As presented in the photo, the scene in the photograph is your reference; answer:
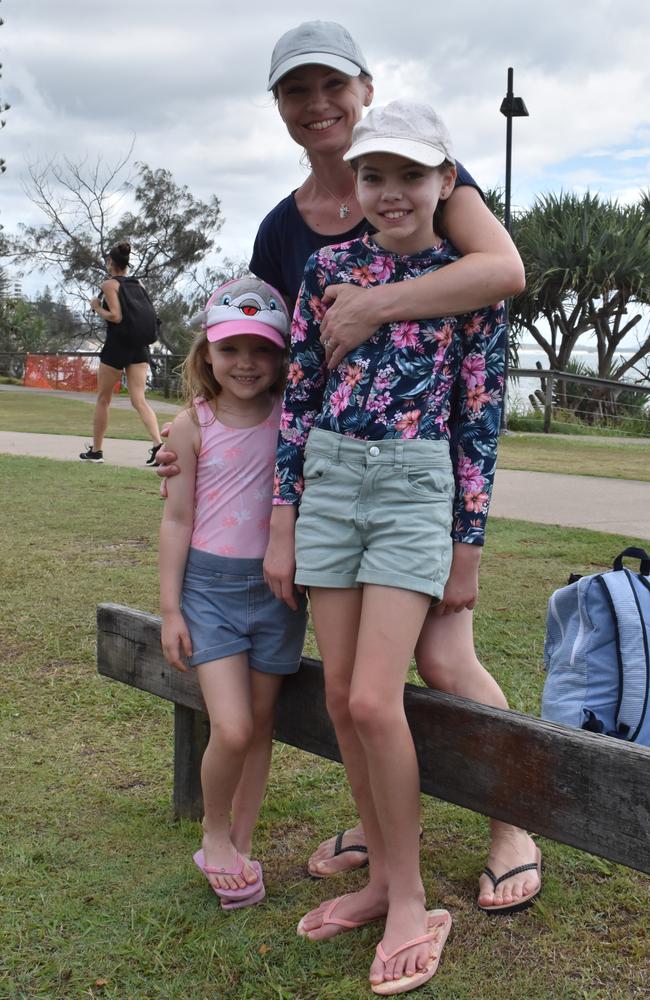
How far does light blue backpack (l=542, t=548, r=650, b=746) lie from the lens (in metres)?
2.26

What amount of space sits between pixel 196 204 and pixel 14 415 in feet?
76.5

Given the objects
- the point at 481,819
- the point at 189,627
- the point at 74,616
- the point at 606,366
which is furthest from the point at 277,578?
the point at 606,366

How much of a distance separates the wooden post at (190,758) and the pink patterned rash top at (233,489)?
1.92 feet

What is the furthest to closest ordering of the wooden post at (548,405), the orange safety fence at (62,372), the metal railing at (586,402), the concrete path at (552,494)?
the orange safety fence at (62,372) → the metal railing at (586,402) → the wooden post at (548,405) → the concrete path at (552,494)

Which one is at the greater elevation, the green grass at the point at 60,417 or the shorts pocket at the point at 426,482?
the shorts pocket at the point at 426,482

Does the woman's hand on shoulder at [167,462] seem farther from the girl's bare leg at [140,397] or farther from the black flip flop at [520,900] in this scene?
the girl's bare leg at [140,397]

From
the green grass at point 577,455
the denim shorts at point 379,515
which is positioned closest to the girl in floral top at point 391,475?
the denim shorts at point 379,515

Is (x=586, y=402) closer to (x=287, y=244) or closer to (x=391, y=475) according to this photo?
(x=287, y=244)

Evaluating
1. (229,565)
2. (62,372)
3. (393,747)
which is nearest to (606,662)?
(393,747)

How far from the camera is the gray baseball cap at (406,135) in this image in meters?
2.06

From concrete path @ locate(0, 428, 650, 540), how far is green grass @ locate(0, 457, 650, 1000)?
2575mm

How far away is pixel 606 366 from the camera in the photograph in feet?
76.2

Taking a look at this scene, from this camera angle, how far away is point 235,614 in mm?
2428

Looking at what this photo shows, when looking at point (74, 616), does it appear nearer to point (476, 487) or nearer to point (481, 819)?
point (481, 819)
